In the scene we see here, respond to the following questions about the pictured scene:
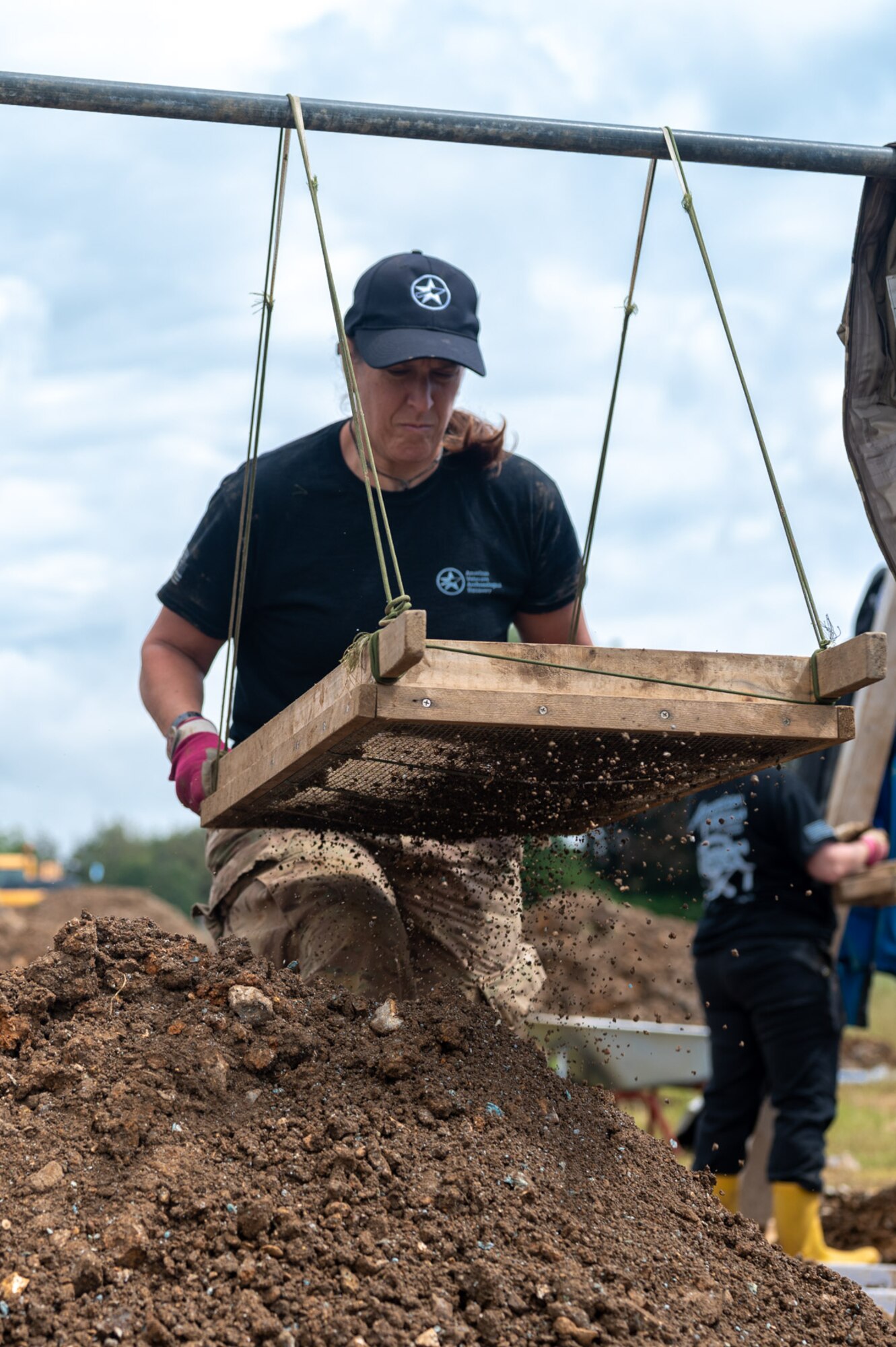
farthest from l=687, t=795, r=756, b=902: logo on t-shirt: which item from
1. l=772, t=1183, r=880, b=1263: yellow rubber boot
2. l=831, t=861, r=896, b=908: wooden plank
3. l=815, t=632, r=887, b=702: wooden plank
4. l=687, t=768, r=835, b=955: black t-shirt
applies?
l=815, t=632, r=887, b=702: wooden plank

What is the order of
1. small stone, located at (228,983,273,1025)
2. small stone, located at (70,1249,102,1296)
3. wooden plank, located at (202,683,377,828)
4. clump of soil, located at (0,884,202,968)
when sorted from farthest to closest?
clump of soil, located at (0,884,202,968) → small stone, located at (228,983,273,1025) → wooden plank, located at (202,683,377,828) → small stone, located at (70,1249,102,1296)

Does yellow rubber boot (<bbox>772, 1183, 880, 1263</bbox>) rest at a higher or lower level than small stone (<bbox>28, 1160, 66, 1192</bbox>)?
lower

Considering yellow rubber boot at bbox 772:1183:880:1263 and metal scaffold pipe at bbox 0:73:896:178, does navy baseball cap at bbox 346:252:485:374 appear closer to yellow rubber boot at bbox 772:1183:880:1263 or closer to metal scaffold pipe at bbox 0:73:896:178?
metal scaffold pipe at bbox 0:73:896:178

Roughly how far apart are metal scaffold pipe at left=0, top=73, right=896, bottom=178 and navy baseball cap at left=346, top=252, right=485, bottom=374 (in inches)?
13.6

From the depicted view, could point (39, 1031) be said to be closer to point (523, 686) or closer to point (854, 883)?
point (523, 686)

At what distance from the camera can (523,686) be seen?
221cm

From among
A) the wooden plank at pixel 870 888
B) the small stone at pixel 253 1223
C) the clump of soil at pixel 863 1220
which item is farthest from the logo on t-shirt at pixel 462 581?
the clump of soil at pixel 863 1220

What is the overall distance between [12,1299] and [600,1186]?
3.21 ft

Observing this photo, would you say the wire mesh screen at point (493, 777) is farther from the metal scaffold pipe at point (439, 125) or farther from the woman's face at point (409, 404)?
the metal scaffold pipe at point (439, 125)

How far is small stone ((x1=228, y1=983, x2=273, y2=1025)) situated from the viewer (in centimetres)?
245

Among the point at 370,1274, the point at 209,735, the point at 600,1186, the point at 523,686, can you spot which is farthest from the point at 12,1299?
the point at 209,735

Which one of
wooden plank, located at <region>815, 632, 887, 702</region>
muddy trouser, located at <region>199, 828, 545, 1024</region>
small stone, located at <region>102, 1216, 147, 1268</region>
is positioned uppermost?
wooden plank, located at <region>815, 632, 887, 702</region>

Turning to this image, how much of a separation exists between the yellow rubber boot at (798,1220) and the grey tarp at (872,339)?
2662 mm

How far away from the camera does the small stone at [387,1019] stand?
253cm
